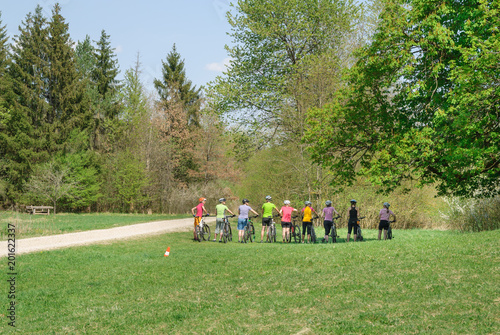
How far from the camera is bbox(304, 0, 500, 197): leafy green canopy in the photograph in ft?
50.0

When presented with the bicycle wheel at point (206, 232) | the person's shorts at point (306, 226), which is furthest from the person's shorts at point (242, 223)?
the person's shorts at point (306, 226)

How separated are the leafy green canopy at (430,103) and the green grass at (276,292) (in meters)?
4.41

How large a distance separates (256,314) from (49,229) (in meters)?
18.3

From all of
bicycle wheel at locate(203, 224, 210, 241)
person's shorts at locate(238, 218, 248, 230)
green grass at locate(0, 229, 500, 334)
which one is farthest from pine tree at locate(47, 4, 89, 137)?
green grass at locate(0, 229, 500, 334)

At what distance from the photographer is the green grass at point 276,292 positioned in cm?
740

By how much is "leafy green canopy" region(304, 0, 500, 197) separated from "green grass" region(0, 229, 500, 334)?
4.41m

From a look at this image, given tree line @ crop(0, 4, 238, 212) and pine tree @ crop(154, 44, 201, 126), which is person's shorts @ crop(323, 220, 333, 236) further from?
pine tree @ crop(154, 44, 201, 126)

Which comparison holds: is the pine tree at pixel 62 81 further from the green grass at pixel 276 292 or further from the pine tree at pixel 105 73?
the green grass at pixel 276 292

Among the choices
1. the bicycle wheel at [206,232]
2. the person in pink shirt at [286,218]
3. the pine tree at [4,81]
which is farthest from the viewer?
the pine tree at [4,81]

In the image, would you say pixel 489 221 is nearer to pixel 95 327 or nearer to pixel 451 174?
pixel 451 174

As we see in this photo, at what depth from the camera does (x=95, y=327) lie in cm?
780

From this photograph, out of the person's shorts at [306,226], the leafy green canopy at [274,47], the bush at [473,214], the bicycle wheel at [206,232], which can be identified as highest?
the leafy green canopy at [274,47]

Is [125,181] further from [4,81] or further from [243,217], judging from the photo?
[243,217]

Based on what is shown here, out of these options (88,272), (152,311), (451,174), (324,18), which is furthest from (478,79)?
(324,18)
